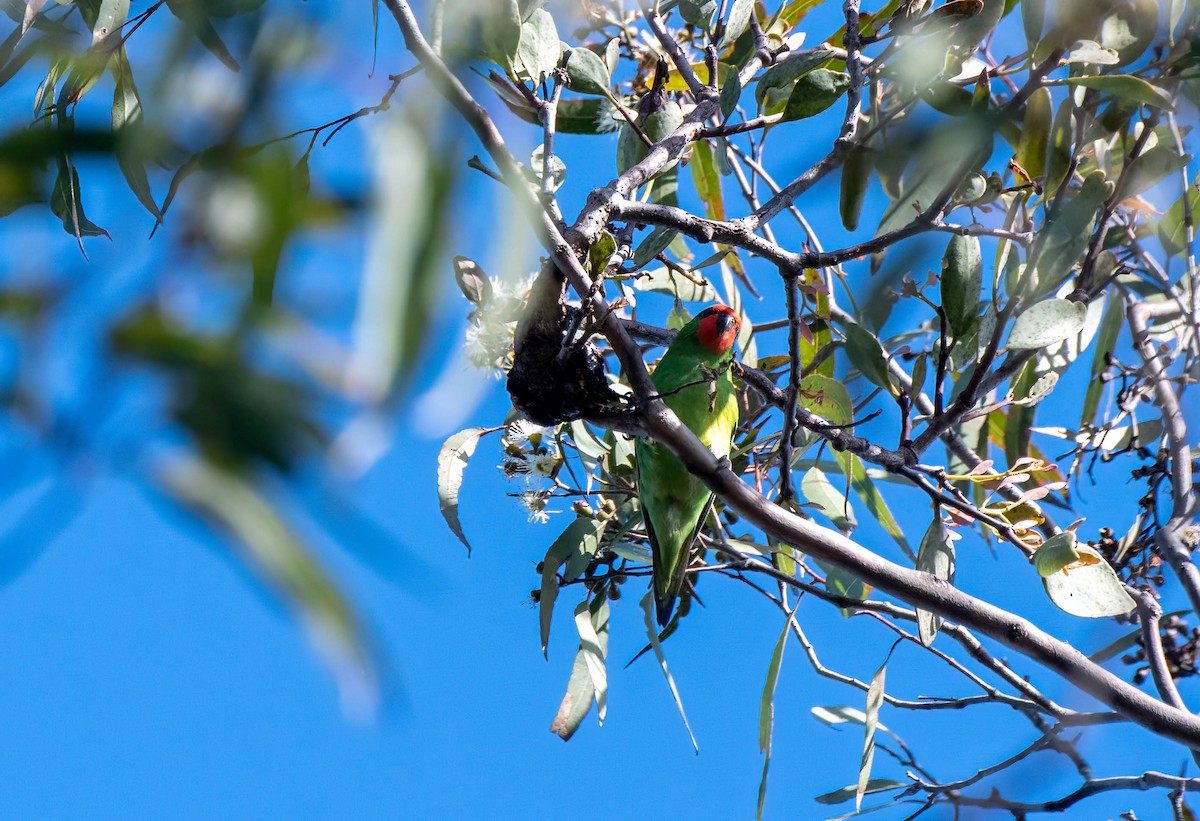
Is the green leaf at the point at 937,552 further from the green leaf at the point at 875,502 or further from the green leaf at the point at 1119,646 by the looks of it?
the green leaf at the point at 1119,646

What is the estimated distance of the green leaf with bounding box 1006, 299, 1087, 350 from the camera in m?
1.82

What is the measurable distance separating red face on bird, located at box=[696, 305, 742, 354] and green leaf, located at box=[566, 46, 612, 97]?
711 millimetres

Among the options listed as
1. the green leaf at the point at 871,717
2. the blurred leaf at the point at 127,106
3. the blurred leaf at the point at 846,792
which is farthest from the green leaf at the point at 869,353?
the blurred leaf at the point at 127,106

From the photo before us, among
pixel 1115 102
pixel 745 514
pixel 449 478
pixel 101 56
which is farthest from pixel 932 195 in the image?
pixel 101 56

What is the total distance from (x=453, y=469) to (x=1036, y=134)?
53.9 inches

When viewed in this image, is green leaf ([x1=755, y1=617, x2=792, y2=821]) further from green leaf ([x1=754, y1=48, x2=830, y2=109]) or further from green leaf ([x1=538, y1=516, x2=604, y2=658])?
green leaf ([x1=754, y1=48, x2=830, y2=109])

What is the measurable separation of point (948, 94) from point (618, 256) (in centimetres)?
70

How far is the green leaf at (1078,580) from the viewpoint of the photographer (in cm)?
183

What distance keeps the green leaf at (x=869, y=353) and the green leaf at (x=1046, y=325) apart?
9.9 inches

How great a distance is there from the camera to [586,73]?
83.8 inches

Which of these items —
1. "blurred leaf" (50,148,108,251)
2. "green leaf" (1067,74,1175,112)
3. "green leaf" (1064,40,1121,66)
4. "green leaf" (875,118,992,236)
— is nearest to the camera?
"green leaf" (875,118,992,236)

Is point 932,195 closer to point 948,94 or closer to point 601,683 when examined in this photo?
point 948,94

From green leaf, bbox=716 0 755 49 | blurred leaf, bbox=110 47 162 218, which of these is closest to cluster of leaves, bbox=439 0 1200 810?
green leaf, bbox=716 0 755 49

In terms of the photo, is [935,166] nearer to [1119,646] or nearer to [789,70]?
[789,70]
